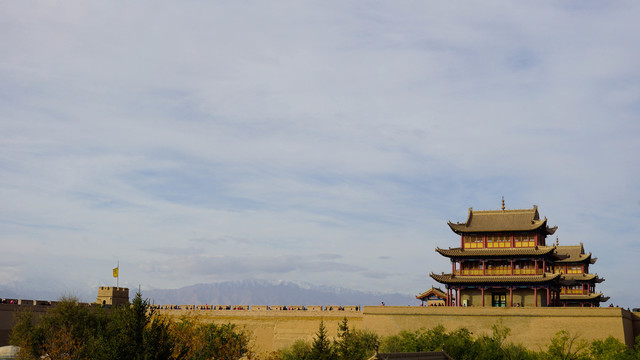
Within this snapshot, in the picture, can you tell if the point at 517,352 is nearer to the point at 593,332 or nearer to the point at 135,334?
the point at 593,332

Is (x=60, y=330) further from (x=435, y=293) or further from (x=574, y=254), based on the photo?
(x=574, y=254)

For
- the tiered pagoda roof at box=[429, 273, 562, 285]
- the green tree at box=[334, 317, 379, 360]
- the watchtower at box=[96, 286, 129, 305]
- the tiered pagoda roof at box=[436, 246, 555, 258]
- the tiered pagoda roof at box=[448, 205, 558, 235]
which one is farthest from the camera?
the watchtower at box=[96, 286, 129, 305]

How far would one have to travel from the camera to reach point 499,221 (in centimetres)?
6944

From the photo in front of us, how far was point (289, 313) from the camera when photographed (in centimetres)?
7169

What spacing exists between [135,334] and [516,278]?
136 feet

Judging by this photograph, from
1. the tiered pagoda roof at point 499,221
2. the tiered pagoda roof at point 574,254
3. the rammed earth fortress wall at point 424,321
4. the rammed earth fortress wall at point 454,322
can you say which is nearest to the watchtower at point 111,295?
the rammed earth fortress wall at point 424,321

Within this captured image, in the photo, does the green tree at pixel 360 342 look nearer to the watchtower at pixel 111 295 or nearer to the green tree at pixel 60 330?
the green tree at pixel 60 330

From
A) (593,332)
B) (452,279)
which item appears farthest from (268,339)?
(593,332)

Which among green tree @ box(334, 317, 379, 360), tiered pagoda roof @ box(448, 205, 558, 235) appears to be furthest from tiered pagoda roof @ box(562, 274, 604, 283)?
green tree @ box(334, 317, 379, 360)

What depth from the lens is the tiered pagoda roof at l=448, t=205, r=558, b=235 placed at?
68125 millimetres

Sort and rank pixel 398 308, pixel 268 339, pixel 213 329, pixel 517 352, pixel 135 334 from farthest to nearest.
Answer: pixel 268 339
pixel 398 308
pixel 213 329
pixel 517 352
pixel 135 334

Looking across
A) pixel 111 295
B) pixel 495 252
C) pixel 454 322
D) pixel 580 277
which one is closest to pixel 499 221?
pixel 495 252

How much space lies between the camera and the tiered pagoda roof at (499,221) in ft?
224

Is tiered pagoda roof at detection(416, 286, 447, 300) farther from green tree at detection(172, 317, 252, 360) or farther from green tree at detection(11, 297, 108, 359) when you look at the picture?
green tree at detection(11, 297, 108, 359)
